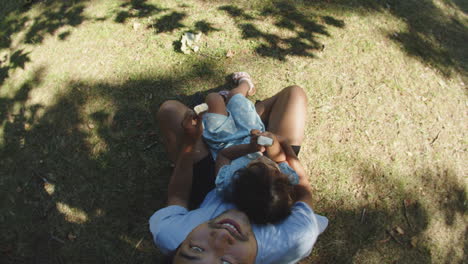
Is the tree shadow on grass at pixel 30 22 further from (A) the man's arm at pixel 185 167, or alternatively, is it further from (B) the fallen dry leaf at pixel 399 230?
(B) the fallen dry leaf at pixel 399 230

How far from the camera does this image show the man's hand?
8.30 ft

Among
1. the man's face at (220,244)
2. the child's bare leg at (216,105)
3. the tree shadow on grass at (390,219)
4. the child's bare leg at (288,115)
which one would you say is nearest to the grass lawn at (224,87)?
the tree shadow on grass at (390,219)

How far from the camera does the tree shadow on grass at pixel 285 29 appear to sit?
4.03 m

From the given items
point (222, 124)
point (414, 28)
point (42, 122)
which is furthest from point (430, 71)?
point (42, 122)

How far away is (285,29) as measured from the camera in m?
4.17

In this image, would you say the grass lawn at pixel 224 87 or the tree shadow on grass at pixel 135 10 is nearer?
the grass lawn at pixel 224 87

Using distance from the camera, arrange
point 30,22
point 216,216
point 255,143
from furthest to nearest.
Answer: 1. point 30,22
2. point 255,143
3. point 216,216

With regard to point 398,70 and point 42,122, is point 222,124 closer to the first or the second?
point 42,122

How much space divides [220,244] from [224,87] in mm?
2395

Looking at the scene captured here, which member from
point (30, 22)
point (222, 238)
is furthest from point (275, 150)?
point (30, 22)

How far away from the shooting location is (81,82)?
3.81 meters

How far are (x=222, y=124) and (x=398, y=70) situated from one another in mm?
2753

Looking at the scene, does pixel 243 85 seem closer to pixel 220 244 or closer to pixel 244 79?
pixel 244 79

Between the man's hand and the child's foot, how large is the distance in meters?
1.16
